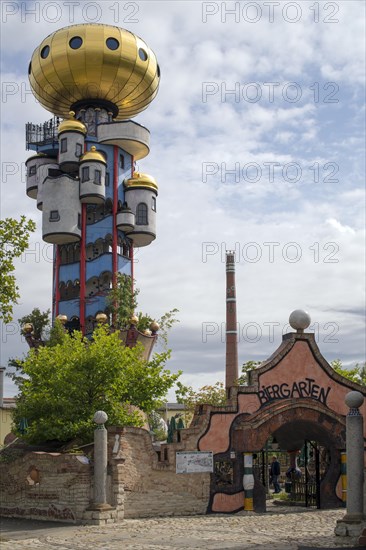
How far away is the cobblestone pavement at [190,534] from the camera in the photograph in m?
15.5

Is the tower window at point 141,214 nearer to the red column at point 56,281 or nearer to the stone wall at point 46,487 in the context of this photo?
the red column at point 56,281

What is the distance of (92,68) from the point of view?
4362cm

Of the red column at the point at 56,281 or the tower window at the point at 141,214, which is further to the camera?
the tower window at the point at 141,214

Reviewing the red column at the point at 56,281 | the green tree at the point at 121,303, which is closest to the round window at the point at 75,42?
the red column at the point at 56,281

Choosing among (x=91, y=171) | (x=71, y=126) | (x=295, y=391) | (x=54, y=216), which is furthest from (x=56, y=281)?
(x=295, y=391)

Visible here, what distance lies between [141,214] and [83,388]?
953 inches

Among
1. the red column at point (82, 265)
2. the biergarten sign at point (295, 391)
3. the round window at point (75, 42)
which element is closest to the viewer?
the biergarten sign at point (295, 391)

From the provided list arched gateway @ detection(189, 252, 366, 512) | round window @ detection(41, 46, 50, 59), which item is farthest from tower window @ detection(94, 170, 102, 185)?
arched gateway @ detection(189, 252, 366, 512)

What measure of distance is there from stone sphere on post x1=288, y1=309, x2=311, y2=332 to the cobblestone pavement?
17.7ft

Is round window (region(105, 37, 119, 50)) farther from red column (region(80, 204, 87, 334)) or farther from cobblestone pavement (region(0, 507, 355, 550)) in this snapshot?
cobblestone pavement (region(0, 507, 355, 550))

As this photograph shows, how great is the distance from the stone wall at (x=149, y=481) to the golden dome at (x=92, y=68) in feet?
90.0

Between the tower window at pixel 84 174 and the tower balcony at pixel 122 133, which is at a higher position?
the tower balcony at pixel 122 133

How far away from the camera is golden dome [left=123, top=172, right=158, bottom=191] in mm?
46188

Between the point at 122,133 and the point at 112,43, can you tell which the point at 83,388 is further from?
the point at 112,43
